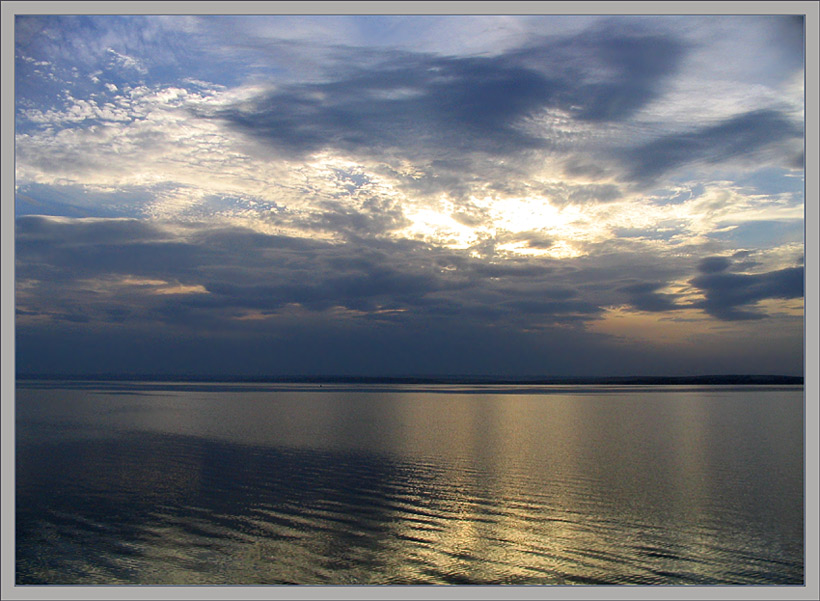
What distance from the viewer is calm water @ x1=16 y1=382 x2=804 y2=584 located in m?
11.6

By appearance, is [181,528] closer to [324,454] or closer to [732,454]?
[324,454]

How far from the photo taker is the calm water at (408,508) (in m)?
11.6

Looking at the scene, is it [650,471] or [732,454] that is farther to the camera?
[732,454]

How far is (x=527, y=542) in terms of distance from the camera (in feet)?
42.4

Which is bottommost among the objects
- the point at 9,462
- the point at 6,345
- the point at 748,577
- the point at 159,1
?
the point at 748,577

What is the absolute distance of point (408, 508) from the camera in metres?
15.5

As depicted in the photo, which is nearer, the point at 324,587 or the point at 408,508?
the point at 324,587

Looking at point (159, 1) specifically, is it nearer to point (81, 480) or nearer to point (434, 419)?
point (81, 480)

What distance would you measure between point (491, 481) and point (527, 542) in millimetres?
5958

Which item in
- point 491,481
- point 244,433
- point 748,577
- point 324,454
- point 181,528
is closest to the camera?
point 748,577

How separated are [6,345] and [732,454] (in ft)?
82.8

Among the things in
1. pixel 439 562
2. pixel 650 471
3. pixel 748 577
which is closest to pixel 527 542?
pixel 439 562

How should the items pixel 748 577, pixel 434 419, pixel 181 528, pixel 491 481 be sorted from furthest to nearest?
pixel 434 419
pixel 491 481
pixel 181 528
pixel 748 577

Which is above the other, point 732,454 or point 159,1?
point 159,1
